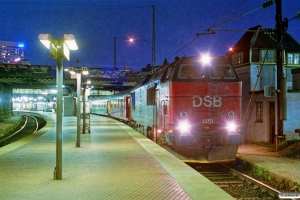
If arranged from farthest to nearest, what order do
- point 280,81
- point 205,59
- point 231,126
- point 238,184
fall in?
point 280,81 → point 205,59 → point 231,126 → point 238,184

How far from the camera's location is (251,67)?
26.2 metres

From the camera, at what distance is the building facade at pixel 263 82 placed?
67.2ft

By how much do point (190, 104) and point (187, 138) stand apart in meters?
1.27

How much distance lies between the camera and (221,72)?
14.1m

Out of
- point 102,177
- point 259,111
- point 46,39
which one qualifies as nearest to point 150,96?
point 259,111

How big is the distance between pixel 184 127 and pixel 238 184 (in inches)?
124

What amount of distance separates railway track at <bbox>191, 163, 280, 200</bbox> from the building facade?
143 inches

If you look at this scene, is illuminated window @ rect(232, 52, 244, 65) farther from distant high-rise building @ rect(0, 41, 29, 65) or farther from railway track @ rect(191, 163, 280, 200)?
distant high-rise building @ rect(0, 41, 29, 65)

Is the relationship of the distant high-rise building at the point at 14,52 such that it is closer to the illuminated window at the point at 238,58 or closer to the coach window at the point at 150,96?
the illuminated window at the point at 238,58

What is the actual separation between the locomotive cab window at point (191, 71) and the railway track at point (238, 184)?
3.51 meters

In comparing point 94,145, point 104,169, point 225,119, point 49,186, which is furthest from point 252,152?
point 49,186

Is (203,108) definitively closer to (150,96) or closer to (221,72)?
(221,72)

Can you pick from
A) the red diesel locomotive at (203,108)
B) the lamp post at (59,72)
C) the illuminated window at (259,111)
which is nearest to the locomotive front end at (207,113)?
the red diesel locomotive at (203,108)

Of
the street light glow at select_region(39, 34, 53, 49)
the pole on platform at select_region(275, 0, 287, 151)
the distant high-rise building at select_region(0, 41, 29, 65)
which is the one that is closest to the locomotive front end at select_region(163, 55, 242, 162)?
the pole on platform at select_region(275, 0, 287, 151)
